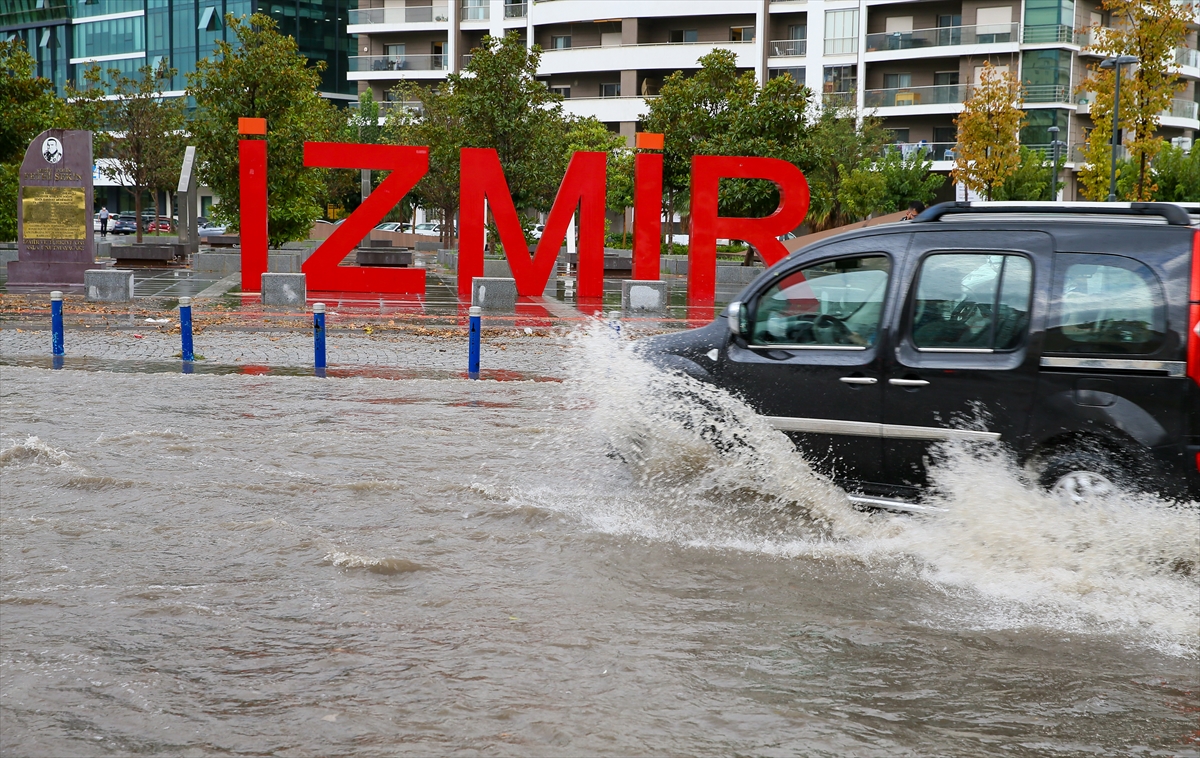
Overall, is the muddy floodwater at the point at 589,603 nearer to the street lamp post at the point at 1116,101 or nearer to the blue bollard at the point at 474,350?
the blue bollard at the point at 474,350

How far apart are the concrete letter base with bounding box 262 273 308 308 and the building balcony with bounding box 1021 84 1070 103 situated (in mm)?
43380

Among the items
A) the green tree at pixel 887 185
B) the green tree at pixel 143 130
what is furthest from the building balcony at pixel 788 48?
the green tree at pixel 143 130

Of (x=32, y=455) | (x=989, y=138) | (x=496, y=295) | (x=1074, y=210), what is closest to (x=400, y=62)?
(x=989, y=138)

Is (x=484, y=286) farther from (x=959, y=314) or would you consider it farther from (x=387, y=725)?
(x=387, y=725)

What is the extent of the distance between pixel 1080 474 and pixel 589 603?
2.59m

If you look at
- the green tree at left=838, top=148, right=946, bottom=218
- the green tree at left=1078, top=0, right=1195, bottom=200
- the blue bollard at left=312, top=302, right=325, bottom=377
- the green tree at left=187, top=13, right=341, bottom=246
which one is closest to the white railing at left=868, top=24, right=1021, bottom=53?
the green tree at left=838, top=148, right=946, bottom=218

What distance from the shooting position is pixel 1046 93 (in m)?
57.4

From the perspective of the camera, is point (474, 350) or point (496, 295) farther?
point (496, 295)

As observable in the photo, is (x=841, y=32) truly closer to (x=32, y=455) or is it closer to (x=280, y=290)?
(x=280, y=290)

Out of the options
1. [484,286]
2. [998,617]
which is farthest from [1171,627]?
[484,286]

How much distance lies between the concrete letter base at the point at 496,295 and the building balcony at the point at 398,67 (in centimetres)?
5351

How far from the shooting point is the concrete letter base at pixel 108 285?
24.2 metres

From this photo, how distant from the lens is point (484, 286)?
76.1ft

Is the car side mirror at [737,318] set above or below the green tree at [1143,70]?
below
